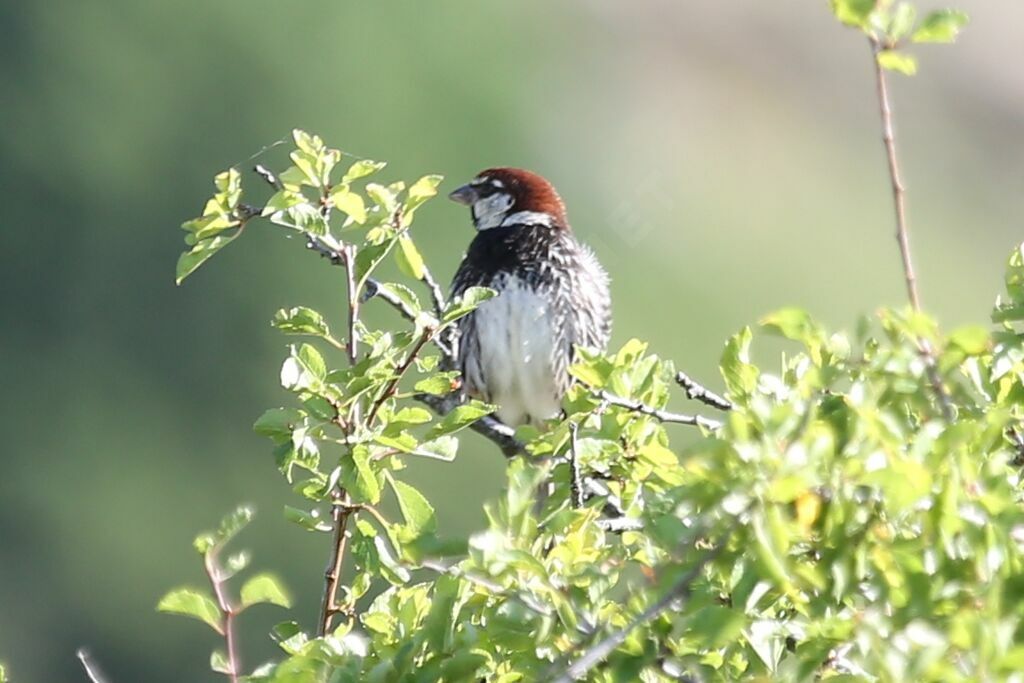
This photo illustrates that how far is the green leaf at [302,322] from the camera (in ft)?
9.37

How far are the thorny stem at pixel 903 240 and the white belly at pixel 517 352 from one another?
3.11 meters

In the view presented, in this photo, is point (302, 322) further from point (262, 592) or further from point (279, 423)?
point (262, 592)

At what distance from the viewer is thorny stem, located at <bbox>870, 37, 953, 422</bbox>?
7.54 ft

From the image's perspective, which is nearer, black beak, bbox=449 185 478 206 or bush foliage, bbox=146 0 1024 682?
bush foliage, bbox=146 0 1024 682

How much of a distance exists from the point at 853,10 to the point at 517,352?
3370 millimetres

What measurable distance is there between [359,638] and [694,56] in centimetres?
3821

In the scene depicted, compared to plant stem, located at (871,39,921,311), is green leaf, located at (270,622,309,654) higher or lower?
lower

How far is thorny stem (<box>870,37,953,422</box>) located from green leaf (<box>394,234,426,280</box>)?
0.86m

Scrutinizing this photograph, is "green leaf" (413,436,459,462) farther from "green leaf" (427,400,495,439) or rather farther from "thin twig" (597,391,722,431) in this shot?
"thin twig" (597,391,722,431)

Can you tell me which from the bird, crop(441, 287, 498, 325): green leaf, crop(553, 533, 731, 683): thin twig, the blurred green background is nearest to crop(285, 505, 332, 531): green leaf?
crop(441, 287, 498, 325): green leaf

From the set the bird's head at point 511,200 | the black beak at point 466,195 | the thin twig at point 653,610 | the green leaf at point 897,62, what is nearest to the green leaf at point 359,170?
the green leaf at point 897,62

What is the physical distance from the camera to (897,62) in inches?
96.2

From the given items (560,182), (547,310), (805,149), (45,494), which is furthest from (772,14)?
(547,310)

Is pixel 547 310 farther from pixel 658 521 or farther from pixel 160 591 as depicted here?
pixel 160 591
